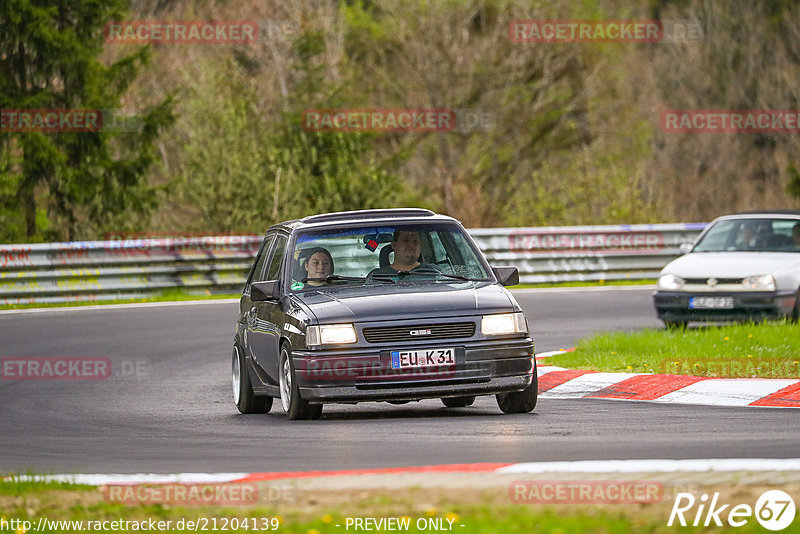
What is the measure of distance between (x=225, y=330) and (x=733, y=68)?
136ft

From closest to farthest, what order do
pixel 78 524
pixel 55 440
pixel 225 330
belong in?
pixel 78 524
pixel 55 440
pixel 225 330

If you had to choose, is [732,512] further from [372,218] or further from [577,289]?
[577,289]

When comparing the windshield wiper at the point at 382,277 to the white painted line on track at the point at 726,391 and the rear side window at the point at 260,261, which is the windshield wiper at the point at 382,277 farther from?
the white painted line on track at the point at 726,391

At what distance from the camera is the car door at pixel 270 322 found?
466 inches

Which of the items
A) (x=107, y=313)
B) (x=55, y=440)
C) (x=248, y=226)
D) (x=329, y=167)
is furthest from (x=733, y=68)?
(x=55, y=440)

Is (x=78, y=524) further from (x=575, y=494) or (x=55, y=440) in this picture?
(x=55, y=440)

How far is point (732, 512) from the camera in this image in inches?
260

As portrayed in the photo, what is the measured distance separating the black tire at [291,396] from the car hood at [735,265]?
792 centimetres

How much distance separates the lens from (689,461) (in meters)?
7.98

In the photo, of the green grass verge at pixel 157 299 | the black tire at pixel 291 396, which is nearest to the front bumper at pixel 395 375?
the black tire at pixel 291 396
